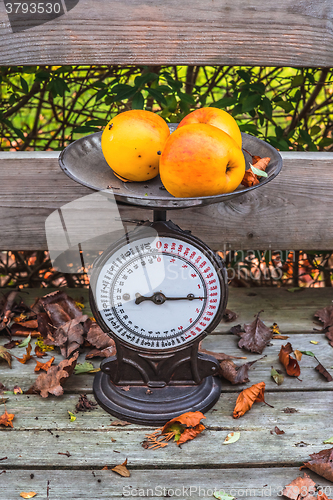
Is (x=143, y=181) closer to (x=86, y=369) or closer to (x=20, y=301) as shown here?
(x=86, y=369)

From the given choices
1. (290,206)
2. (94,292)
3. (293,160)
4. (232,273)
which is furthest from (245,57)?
(232,273)

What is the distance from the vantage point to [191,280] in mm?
1146

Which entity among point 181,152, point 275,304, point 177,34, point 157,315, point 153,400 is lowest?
point 275,304

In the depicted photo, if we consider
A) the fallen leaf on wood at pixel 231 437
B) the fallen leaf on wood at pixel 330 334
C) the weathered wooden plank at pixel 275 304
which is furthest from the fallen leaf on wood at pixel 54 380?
the fallen leaf on wood at pixel 330 334

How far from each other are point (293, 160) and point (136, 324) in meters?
0.83

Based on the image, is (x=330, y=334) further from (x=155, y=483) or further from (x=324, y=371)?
(x=155, y=483)

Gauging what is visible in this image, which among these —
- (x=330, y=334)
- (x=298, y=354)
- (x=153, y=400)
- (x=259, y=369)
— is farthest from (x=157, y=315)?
(x=330, y=334)

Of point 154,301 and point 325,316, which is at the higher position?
point 154,301

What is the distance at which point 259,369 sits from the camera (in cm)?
146

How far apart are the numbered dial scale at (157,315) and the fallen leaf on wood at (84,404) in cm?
3

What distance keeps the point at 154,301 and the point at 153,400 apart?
1.03ft

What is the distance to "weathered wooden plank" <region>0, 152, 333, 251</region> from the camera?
5.26 feet

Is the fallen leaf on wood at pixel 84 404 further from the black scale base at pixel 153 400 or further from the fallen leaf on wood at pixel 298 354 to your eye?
the fallen leaf on wood at pixel 298 354

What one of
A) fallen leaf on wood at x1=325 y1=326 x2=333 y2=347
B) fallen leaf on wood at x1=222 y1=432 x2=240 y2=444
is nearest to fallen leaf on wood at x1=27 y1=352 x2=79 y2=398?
fallen leaf on wood at x1=222 y1=432 x2=240 y2=444
